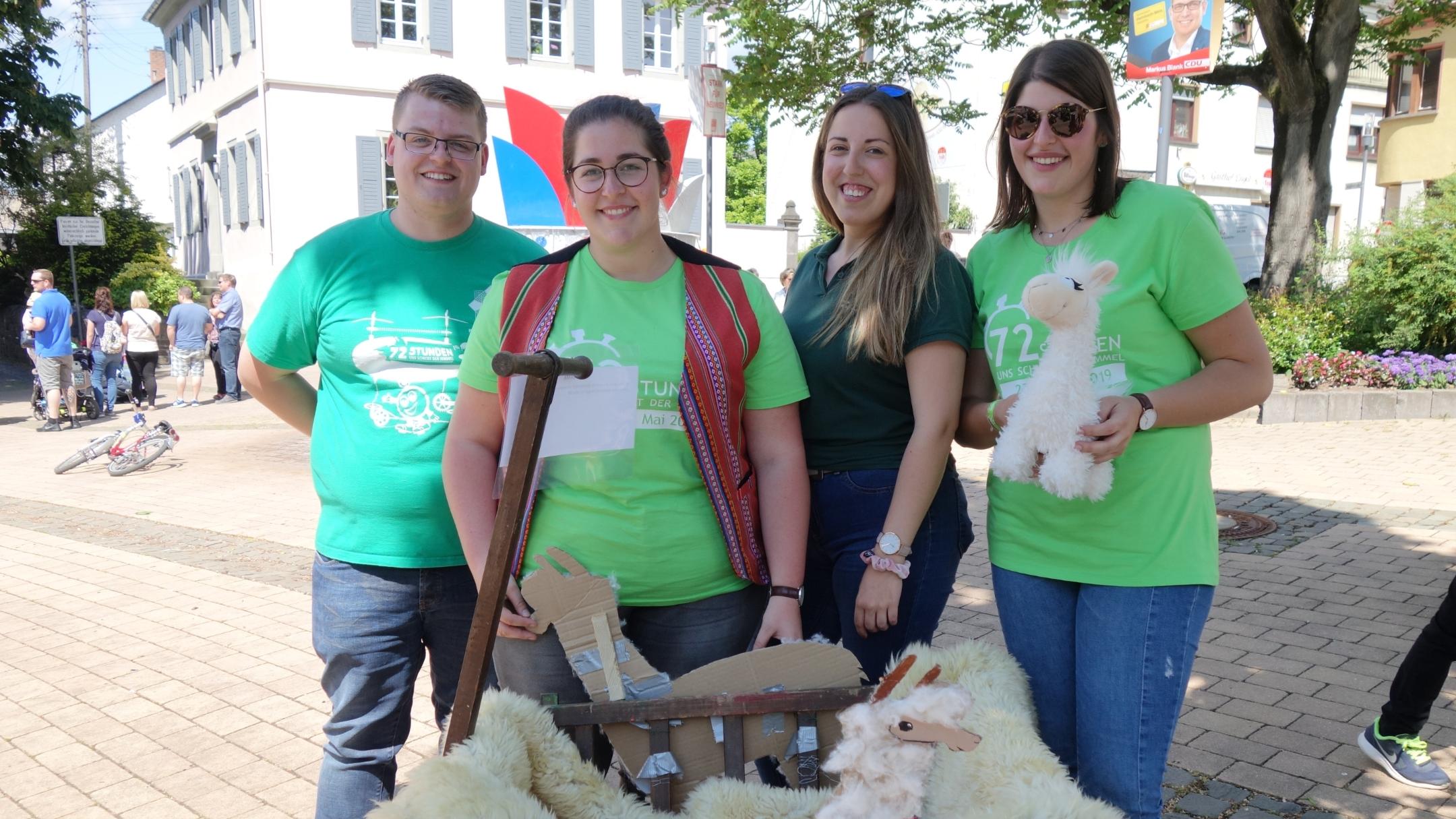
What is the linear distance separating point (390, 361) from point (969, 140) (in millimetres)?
30865

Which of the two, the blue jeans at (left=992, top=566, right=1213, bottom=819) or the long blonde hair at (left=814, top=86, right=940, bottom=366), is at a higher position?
the long blonde hair at (left=814, top=86, right=940, bottom=366)

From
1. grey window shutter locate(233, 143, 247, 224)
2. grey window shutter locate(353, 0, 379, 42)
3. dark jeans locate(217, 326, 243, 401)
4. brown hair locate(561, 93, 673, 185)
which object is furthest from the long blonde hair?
grey window shutter locate(233, 143, 247, 224)

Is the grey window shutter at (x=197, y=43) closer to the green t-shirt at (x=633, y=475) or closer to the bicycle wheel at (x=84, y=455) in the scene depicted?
the bicycle wheel at (x=84, y=455)

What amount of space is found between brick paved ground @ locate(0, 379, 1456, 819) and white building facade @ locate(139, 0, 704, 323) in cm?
1455

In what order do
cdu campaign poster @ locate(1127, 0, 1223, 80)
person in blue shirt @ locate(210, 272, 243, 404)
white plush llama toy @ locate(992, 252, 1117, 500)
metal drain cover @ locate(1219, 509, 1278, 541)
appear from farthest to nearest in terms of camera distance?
person in blue shirt @ locate(210, 272, 243, 404) → cdu campaign poster @ locate(1127, 0, 1223, 80) → metal drain cover @ locate(1219, 509, 1278, 541) → white plush llama toy @ locate(992, 252, 1117, 500)

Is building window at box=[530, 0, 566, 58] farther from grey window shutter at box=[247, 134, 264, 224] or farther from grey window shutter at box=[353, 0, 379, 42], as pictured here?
grey window shutter at box=[247, 134, 264, 224]

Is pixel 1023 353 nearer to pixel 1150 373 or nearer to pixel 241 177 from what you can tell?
pixel 1150 373

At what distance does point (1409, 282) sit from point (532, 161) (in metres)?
10.3

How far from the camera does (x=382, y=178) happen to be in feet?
73.7

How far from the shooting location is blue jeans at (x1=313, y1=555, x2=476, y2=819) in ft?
7.76

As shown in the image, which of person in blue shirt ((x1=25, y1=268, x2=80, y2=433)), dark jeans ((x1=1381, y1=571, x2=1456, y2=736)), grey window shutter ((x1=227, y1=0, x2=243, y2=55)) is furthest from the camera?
grey window shutter ((x1=227, y1=0, x2=243, y2=55))

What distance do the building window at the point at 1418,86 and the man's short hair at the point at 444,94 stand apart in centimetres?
2425

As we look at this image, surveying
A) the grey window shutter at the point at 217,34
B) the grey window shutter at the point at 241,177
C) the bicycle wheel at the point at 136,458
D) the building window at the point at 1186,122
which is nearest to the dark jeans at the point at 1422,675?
the bicycle wheel at the point at 136,458

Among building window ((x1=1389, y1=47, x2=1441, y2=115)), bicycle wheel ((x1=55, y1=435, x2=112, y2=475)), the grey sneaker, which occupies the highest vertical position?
building window ((x1=1389, y1=47, x2=1441, y2=115))
